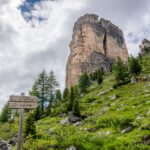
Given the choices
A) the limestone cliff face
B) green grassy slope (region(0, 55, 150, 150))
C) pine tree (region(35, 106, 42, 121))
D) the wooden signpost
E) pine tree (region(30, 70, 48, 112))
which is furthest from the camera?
the limestone cliff face

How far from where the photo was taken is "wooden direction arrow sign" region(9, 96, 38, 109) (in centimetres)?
1571

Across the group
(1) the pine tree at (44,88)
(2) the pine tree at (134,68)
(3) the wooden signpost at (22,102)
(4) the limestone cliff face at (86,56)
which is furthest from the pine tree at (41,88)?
(4) the limestone cliff face at (86,56)

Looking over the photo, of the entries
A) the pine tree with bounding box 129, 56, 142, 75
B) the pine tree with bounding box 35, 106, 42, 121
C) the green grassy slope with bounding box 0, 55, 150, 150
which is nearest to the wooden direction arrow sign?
the green grassy slope with bounding box 0, 55, 150, 150

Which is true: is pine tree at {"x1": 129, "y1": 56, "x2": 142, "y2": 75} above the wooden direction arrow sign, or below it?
above

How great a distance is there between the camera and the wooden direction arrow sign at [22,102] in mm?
15711

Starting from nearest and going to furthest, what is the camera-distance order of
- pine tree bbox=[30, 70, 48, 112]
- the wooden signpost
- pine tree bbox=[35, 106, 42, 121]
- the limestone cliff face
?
the wooden signpost
pine tree bbox=[35, 106, 42, 121]
pine tree bbox=[30, 70, 48, 112]
the limestone cliff face

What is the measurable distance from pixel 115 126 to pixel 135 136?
826cm

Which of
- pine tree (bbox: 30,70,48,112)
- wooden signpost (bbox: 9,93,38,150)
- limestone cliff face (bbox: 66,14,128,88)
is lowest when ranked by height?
wooden signpost (bbox: 9,93,38,150)

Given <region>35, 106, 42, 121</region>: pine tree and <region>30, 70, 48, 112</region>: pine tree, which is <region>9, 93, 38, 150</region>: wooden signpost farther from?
<region>30, 70, 48, 112</region>: pine tree

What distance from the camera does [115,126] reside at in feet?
130

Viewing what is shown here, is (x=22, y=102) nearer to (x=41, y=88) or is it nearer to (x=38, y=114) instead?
(x=38, y=114)

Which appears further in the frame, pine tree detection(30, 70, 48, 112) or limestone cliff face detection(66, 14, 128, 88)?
limestone cliff face detection(66, 14, 128, 88)

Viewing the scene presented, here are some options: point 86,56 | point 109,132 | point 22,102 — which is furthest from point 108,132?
point 86,56

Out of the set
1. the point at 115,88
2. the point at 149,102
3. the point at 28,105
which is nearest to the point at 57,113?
the point at 115,88
